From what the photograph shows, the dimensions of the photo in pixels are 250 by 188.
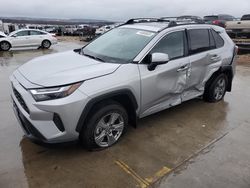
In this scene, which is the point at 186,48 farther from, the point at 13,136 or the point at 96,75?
the point at 13,136

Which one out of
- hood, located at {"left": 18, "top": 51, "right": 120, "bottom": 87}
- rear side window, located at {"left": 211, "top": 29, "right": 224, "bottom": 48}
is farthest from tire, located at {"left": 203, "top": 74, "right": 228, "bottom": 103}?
hood, located at {"left": 18, "top": 51, "right": 120, "bottom": 87}

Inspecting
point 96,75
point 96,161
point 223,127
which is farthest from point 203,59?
point 96,161

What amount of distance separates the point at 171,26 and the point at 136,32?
598mm

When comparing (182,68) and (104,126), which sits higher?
(182,68)

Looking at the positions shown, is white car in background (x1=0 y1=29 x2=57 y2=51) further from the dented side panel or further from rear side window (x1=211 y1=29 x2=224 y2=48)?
the dented side panel

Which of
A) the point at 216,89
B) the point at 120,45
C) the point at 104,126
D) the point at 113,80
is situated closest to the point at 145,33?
the point at 120,45

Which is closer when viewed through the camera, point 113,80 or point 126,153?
point 113,80

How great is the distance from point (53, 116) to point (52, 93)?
0.26m

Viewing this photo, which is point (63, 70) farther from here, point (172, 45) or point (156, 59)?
point (172, 45)

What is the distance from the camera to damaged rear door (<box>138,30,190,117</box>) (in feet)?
11.6

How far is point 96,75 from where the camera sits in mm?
3055

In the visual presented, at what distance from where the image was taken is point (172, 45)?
158 inches

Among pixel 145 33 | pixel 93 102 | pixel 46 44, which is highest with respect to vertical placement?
pixel 145 33

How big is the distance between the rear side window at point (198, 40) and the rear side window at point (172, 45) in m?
0.25
